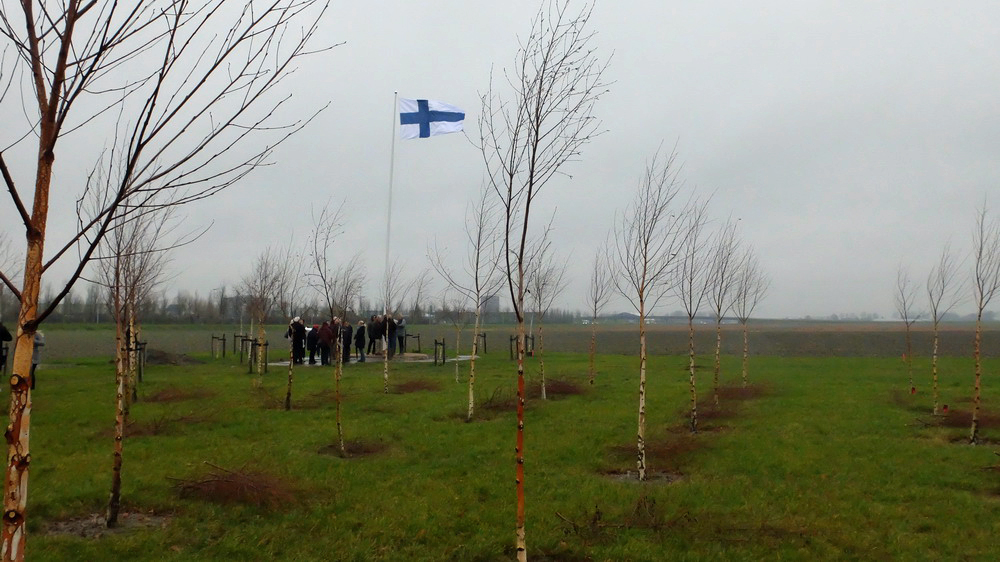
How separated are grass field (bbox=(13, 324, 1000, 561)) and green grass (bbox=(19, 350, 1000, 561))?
0.03 metres

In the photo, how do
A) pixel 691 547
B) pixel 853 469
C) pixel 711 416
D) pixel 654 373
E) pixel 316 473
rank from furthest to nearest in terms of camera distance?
1. pixel 654 373
2. pixel 711 416
3. pixel 853 469
4. pixel 316 473
5. pixel 691 547

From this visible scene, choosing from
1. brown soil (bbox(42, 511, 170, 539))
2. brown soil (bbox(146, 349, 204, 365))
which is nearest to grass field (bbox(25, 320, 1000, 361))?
brown soil (bbox(146, 349, 204, 365))

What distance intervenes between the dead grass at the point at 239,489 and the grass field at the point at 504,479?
21 mm

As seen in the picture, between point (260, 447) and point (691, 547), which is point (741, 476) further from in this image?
point (260, 447)

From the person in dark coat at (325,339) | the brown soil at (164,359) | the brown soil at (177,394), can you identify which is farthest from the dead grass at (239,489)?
the brown soil at (164,359)

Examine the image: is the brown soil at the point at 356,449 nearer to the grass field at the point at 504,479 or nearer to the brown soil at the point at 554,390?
the grass field at the point at 504,479

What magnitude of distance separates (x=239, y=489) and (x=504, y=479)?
2943mm

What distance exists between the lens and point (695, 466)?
30.2ft

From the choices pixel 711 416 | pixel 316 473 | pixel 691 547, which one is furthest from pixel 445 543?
pixel 711 416

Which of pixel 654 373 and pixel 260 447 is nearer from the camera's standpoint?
pixel 260 447

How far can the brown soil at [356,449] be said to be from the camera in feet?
31.4

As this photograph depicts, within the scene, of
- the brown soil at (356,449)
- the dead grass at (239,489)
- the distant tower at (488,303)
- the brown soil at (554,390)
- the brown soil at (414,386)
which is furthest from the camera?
the brown soil at (414,386)

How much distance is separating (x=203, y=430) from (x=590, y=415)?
6480 millimetres

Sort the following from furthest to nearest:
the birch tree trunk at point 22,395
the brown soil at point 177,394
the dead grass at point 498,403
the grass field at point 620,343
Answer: the grass field at point 620,343 < the brown soil at point 177,394 < the dead grass at point 498,403 < the birch tree trunk at point 22,395
